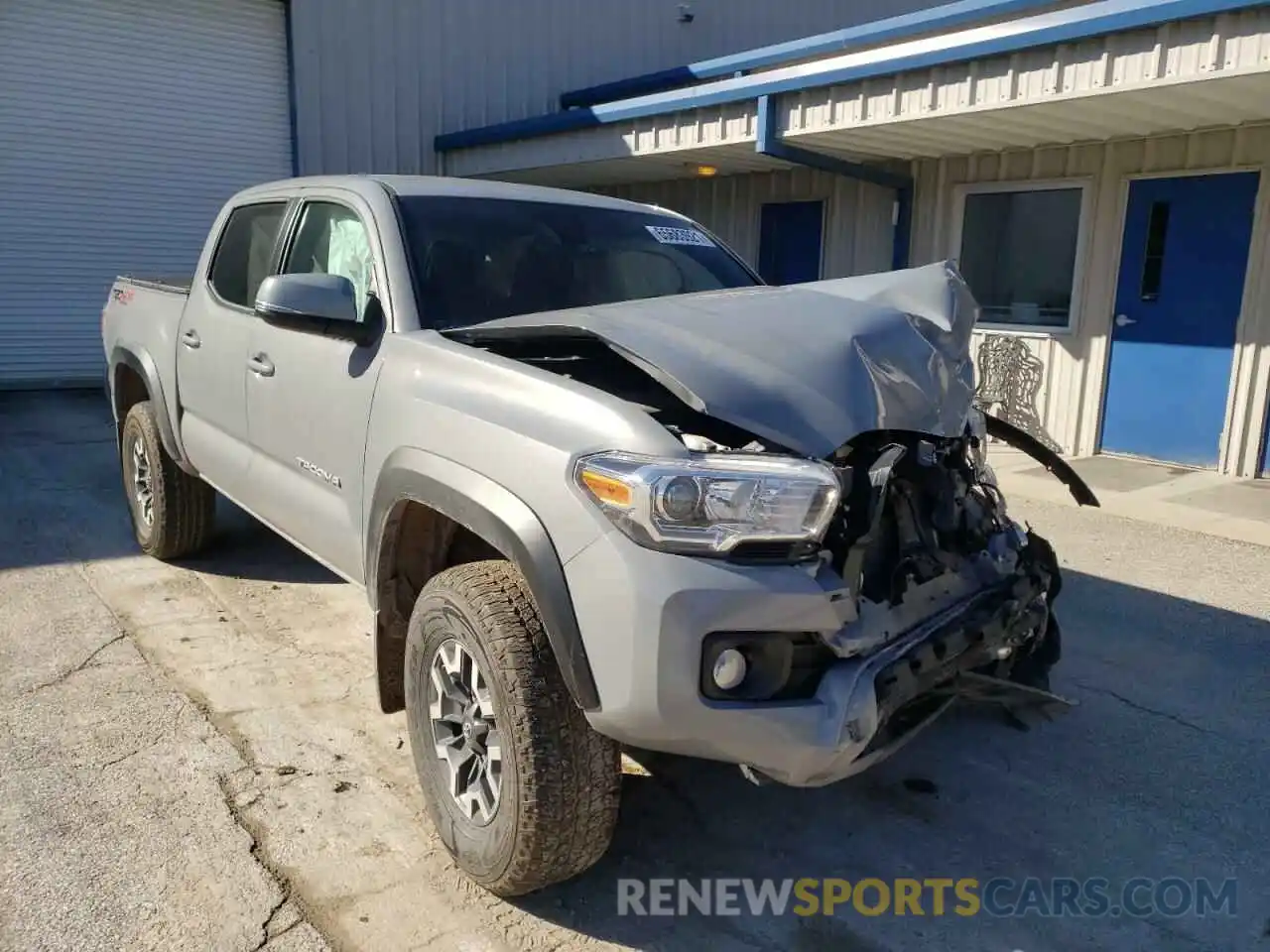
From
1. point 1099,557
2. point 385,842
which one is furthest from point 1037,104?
point 385,842

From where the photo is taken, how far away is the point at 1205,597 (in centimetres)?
523

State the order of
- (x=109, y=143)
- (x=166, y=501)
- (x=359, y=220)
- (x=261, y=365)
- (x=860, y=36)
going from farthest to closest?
(x=109, y=143) → (x=860, y=36) → (x=166, y=501) → (x=261, y=365) → (x=359, y=220)

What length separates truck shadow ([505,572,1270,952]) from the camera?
2641 mm

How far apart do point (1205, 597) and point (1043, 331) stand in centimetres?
452

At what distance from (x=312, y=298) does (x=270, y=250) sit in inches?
54.1

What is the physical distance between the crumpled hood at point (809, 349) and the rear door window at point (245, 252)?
1757 millimetres

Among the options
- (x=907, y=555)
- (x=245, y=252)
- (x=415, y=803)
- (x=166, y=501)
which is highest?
(x=245, y=252)

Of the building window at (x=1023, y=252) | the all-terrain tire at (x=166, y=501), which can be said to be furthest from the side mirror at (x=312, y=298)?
Result: the building window at (x=1023, y=252)

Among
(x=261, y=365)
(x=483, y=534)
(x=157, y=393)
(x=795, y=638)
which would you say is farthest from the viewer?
(x=157, y=393)

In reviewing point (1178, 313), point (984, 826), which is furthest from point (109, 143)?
point (984, 826)

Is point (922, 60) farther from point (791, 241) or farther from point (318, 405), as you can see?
point (318, 405)

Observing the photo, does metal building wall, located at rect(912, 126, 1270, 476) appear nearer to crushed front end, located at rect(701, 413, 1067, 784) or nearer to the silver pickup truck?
the silver pickup truck

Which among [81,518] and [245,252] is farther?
[81,518]

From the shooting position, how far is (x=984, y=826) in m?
3.12
